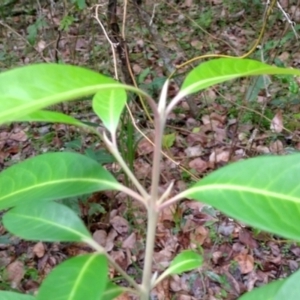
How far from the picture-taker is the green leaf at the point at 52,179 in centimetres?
72

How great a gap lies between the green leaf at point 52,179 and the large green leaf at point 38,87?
0.24 m

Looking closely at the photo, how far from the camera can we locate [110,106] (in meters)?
0.80

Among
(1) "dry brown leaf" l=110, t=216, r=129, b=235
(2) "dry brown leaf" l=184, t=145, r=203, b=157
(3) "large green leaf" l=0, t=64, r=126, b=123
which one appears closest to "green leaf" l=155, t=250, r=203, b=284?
(3) "large green leaf" l=0, t=64, r=126, b=123

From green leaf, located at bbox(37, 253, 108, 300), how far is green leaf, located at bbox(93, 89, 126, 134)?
0.69ft

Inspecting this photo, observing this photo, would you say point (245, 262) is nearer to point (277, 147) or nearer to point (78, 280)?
point (277, 147)

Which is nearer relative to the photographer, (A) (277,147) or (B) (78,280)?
(B) (78,280)

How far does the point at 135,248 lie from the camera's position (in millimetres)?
2111

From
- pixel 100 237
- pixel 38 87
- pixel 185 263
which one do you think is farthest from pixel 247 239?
pixel 38 87

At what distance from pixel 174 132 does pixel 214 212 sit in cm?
67

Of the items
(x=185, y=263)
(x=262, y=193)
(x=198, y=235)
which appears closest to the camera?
(x=262, y=193)

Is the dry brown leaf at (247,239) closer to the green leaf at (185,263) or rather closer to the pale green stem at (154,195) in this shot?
the green leaf at (185,263)

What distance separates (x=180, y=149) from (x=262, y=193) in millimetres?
2034

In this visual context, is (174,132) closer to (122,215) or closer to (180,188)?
(180,188)

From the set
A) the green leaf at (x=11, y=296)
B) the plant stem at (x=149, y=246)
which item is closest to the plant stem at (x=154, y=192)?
the plant stem at (x=149, y=246)
